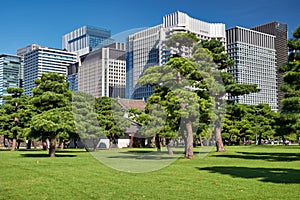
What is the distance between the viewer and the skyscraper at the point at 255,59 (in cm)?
9219

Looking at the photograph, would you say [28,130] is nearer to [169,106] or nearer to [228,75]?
[169,106]

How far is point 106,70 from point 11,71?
591ft

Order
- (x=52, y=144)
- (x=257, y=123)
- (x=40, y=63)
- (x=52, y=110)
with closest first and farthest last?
(x=52, y=110) < (x=52, y=144) < (x=257, y=123) < (x=40, y=63)

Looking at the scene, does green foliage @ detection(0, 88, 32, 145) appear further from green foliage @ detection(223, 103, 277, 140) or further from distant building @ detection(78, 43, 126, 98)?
distant building @ detection(78, 43, 126, 98)

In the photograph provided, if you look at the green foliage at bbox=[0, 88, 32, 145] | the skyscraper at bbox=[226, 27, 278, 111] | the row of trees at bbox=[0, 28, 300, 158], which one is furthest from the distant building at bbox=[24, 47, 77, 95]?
the row of trees at bbox=[0, 28, 300, 158]

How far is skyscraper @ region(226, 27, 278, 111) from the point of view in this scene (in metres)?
92.2

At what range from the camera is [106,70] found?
13.3 metres

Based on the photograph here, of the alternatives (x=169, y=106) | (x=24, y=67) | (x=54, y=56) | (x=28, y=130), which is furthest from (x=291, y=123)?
(x=24, y=67)

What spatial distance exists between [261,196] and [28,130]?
21.9 m

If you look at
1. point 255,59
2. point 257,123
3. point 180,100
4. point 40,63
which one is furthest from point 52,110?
point 40,63

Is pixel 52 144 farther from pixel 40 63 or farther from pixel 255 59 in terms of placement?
pixel 40 63

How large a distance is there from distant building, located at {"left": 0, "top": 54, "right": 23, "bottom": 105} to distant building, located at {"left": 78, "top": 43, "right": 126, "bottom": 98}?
171750 mm

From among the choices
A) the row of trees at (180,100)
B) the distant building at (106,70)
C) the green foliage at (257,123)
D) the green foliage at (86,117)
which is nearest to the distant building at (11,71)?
the green foliage at (257,123)

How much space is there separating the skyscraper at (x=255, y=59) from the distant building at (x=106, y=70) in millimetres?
74047
